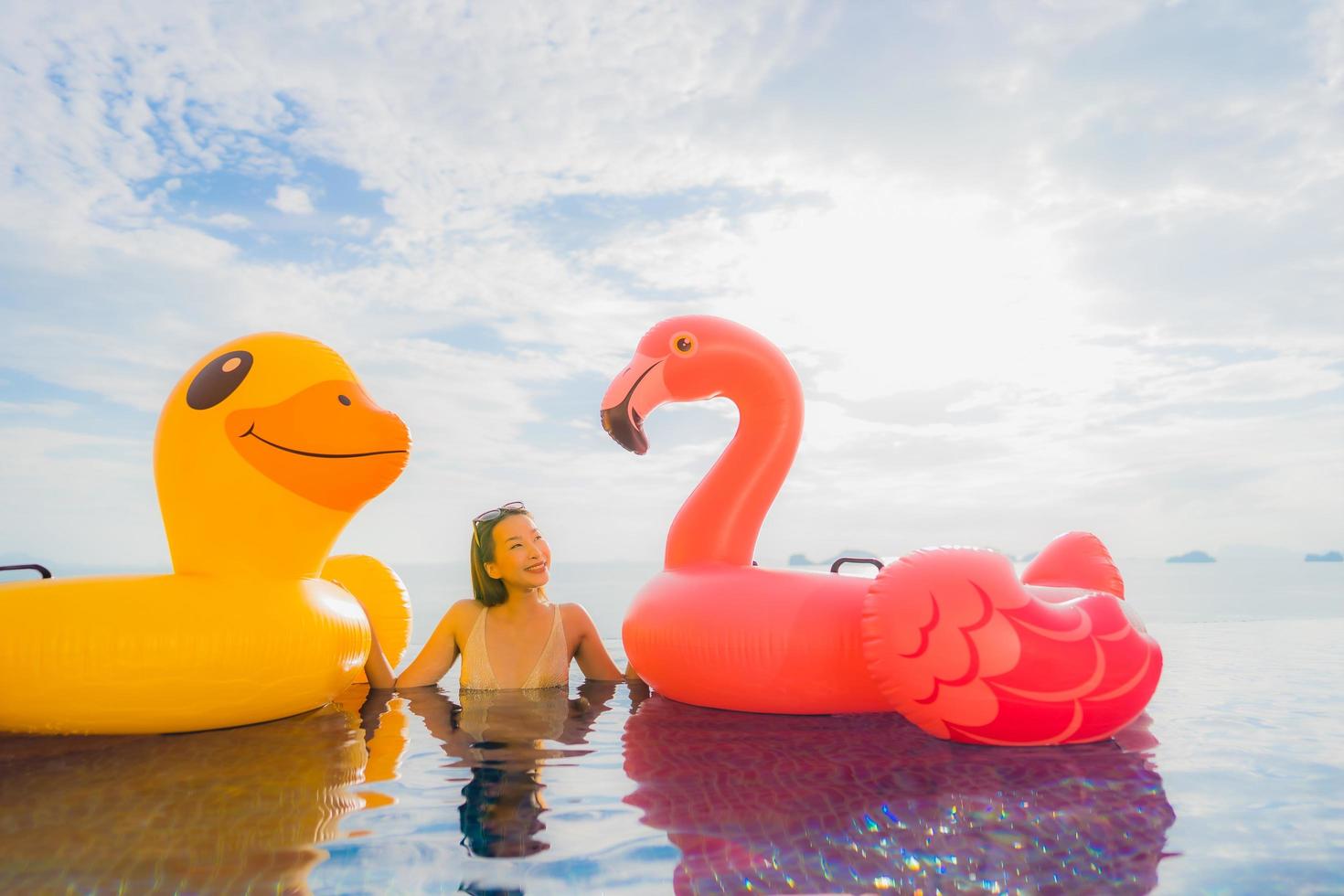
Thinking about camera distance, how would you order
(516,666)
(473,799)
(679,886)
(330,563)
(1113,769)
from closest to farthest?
(679,886) → (473,799) → (1113,769) → (516,666) → (330,563)

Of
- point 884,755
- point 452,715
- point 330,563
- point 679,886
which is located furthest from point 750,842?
point 330,563

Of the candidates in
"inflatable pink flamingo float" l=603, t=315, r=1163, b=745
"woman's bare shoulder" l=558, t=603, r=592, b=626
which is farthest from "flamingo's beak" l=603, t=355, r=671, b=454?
"woman's bare shoulder" l=558, t=603, r=592, b=626

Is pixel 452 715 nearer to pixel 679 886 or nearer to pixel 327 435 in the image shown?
pixel 327 435

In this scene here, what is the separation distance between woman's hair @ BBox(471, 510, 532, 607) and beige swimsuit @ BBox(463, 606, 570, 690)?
0.10 metres

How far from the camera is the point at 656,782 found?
2758mm

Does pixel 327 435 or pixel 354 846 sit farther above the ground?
pixel 327 435

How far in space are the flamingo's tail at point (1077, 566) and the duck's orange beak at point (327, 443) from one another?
3154mm

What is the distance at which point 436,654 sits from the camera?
4312mm

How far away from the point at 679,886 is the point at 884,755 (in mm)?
1365

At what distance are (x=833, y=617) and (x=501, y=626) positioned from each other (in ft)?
5.41

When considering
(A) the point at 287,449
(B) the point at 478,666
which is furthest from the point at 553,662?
(A) the point at 287,449

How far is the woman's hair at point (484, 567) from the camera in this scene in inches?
168

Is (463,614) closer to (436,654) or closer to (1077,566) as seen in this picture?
(436,654)

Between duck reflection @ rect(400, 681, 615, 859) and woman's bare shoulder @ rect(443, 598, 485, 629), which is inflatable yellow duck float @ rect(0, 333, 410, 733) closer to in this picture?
woman's bare shoulder @ rect(443, 598, 485, 629)
